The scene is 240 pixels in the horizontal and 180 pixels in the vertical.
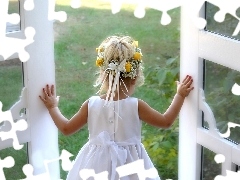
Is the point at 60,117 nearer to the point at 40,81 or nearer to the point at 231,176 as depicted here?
the point at 40,81

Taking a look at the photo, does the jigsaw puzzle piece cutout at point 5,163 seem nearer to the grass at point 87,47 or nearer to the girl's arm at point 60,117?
the girl's arm at point 60,117

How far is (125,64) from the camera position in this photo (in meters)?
2.00

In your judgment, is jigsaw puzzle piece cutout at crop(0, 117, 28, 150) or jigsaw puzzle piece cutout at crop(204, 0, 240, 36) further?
jigsaw puzzle piece cutout at crop(0, 117, 28, 150)

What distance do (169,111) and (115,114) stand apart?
7.2 inches

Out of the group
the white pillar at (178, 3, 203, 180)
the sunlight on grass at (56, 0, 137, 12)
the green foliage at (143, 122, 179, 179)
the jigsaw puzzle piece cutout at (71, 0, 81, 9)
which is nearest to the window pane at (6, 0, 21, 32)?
the jigsaw puzzle piece cutout at (71, 0, 81, 9)

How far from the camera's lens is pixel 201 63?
2035mm

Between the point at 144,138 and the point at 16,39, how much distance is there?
701mm

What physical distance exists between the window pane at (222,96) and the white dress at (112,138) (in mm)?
243

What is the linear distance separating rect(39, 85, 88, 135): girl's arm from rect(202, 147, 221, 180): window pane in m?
0.41

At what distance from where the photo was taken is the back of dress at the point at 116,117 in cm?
205

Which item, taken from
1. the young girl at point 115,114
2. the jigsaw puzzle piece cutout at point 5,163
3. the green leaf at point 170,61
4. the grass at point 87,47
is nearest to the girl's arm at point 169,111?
the young girl at point 115,114

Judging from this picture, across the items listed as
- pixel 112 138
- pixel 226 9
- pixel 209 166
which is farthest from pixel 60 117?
pixel 226 9

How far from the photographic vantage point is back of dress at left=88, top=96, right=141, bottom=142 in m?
2.05

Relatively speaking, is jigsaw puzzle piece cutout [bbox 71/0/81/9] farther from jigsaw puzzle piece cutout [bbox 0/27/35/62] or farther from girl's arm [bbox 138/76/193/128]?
girl's arm [bbox 138/76/193/128]
